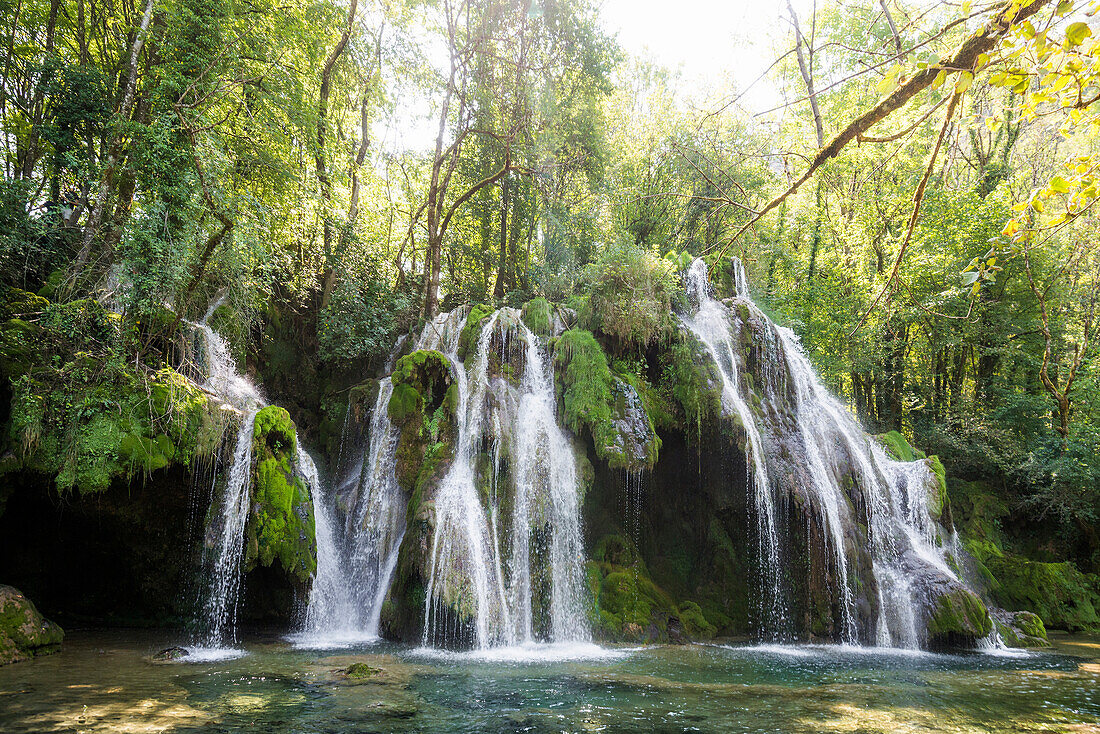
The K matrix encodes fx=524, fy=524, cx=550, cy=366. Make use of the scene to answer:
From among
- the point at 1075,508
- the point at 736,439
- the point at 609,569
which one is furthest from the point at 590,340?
the point at 1075,508

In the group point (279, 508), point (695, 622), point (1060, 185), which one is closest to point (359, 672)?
point (279, 508)

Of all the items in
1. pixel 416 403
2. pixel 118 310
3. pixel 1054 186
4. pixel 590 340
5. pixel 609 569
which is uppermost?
pixel 590 340

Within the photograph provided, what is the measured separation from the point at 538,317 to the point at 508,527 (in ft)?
21.4

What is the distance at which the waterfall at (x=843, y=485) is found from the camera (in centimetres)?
1107

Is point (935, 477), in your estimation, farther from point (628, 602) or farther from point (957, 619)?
point (628, 602)

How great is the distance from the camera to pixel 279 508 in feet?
31.3

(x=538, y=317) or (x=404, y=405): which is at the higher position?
(x=538, y=317)

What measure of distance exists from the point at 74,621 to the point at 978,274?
572 inches

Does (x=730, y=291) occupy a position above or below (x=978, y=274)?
above

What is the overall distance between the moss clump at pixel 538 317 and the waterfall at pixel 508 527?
6.42 feet

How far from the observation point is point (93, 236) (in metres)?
9.15

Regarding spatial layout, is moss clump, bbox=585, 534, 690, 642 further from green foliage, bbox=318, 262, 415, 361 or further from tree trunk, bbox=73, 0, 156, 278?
tree trunk, bbox=73, 0, 156, 278

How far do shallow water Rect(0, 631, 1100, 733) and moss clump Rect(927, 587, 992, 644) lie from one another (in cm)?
106

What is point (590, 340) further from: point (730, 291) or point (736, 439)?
point (730, 291)
